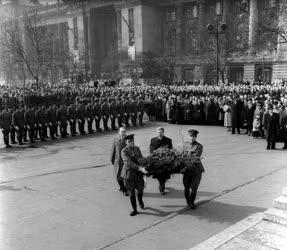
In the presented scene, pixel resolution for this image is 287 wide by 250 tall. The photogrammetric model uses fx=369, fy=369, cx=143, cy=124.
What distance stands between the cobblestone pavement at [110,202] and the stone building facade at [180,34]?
81.7ft

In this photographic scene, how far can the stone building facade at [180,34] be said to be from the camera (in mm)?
43812

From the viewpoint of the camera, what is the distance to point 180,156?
25.2 feet

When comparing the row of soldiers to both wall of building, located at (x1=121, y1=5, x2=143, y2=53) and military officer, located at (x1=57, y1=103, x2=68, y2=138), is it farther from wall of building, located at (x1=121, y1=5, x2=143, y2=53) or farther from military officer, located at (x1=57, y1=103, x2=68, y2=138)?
wall of building, located at (x1=121, y1=5, x2=143, y2=53)

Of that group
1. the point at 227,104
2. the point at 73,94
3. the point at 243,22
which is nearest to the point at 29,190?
the point at 227,104

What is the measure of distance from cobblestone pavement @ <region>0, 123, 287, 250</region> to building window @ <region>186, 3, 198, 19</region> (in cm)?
4823

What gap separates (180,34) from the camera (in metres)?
58.5

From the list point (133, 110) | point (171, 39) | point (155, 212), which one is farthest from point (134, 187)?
point (171, 39)

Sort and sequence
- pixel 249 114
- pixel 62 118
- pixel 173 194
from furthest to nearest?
pixel 62 118 < pixel 249 114 < pixel 173 194

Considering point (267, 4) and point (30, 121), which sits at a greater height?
point (267, 4)

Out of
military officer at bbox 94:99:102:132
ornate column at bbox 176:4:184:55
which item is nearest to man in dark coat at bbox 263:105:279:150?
military officer at bbox 94:99:102:132

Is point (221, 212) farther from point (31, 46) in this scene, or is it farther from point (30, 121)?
point (31, 46)

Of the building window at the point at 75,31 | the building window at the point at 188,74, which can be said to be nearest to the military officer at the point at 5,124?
the building window at the point at 188,74

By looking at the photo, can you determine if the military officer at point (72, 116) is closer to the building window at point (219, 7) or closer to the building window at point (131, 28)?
the building window at point (219, 7)

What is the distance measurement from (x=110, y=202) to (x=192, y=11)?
55540 millimetres
